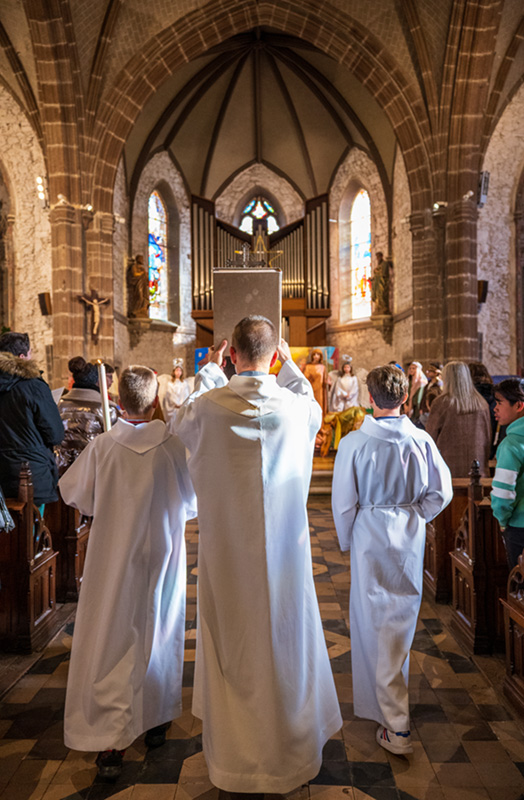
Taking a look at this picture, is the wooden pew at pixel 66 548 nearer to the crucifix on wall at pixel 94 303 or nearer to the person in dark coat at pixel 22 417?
the person in dark coat at pixel 22 417

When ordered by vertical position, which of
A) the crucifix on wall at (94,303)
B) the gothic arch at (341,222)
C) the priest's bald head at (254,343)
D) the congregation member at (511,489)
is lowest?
the congregation member at (511,489)

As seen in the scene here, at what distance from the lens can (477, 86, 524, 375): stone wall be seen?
12969mm

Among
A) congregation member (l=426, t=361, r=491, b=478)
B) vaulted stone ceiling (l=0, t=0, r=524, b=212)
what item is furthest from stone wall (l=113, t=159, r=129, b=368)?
congregation member (l=426, t=361, r=491, b=478)

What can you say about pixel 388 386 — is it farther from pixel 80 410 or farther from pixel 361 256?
pixel 361 256

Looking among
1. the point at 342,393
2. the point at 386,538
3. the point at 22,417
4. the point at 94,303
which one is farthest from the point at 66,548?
the point at 342,393

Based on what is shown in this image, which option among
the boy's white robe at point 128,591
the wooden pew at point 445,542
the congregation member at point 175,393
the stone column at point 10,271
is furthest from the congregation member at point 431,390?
the stone column at point 10,271

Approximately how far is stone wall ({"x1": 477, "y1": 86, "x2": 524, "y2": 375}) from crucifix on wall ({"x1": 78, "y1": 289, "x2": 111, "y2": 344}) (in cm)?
773

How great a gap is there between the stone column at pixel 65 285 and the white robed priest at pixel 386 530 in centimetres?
987

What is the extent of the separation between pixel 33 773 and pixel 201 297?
1480cm

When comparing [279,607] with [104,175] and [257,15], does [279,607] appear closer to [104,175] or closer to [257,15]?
[104,175]

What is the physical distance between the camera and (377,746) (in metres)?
2.73

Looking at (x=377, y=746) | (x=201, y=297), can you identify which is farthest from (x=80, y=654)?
(x=201, y=297)

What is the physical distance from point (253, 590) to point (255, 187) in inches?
733

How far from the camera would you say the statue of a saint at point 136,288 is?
15.7 m
